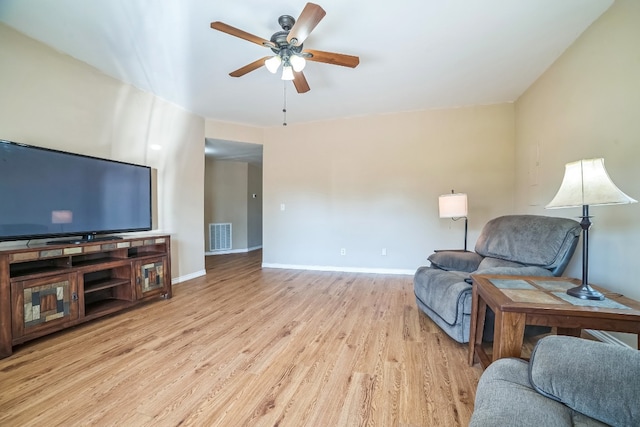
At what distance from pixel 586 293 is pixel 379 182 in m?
3.01

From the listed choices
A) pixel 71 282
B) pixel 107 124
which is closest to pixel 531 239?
pixel 71 282

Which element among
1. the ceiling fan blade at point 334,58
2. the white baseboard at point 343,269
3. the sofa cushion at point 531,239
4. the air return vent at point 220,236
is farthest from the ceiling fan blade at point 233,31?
the air return vent at point 220,236

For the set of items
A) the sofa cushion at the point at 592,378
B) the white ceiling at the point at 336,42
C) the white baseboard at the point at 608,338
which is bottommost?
the white baseboard at the point at 608,338

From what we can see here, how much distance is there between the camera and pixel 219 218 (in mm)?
6316

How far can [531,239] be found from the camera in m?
2.11

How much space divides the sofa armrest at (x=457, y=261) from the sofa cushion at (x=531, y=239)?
12 cm

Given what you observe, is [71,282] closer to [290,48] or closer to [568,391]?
[290,48]

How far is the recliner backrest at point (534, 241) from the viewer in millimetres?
1878

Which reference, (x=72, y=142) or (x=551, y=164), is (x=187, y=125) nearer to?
(x=72, y=142)

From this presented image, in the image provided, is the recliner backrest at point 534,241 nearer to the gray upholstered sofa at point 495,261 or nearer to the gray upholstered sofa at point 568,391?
the gray upholstered sofa at point 495,261

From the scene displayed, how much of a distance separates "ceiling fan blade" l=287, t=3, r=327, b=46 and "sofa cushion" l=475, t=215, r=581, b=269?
2271 millimetres

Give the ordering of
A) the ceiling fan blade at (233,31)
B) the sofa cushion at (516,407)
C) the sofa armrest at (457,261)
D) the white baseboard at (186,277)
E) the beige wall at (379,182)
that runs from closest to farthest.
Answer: the sofa cushion at (516,407) < the ceiling fan blade at (233,31) < the sofa armrest at (457,261) < the white baseboard at (186,277) < the beige wall at (379,182)

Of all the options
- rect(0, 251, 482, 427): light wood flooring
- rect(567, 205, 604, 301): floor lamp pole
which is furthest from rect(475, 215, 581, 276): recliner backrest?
rect(0, 251, 482, 427): light wood flooring

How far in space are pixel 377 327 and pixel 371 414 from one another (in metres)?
1.02
